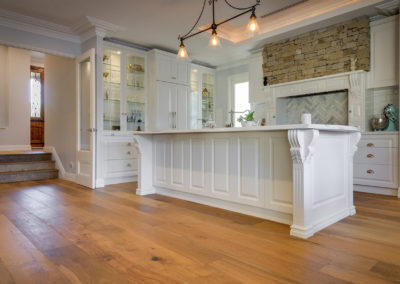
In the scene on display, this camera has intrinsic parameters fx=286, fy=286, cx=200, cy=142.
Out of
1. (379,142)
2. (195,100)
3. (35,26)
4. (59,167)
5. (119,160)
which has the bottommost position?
(59,167)

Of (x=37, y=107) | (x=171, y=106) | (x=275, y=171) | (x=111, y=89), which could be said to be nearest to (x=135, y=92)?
(x=111, y=89)

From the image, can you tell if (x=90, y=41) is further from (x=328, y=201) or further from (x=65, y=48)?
(x=328, y=201)

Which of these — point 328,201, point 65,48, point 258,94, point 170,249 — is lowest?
point 170,249

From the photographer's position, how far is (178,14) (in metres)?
4.26

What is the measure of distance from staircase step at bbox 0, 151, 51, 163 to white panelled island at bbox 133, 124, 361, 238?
368cm

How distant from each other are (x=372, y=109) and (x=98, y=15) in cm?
433

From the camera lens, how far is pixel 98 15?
4270mm

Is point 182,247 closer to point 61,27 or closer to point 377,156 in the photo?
point 377,156

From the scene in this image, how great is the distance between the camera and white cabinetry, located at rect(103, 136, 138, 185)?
4926mm

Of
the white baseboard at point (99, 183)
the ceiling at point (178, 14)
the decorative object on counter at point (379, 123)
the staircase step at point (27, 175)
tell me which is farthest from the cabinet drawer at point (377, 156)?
the staircase step at point (27, 175)

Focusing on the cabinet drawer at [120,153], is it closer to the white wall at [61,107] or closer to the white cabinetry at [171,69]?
the white wall at [61,107]

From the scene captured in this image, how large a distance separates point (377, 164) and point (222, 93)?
12.5ft

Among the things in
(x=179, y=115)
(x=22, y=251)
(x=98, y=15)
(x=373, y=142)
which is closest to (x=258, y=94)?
(x=179, y=115)

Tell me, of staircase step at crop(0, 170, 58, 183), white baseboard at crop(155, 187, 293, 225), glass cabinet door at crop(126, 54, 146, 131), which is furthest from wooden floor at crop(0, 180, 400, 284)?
glass cabinet door at crop(126, 54, 146, 131)
